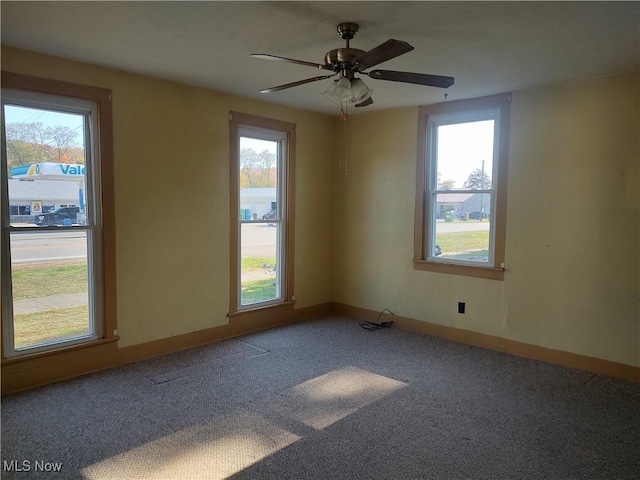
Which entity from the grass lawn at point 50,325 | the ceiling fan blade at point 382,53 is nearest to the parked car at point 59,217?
the grass lawn at point 50,325

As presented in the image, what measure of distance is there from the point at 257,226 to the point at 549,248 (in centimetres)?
291

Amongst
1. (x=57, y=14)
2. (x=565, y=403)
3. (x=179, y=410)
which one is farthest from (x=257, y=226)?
(x=565, y=403)

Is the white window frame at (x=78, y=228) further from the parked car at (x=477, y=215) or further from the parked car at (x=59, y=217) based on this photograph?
the parked car at (x=477, y=215)

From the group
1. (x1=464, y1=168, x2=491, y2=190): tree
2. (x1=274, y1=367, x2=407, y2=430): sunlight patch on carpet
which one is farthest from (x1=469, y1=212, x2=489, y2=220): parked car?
(x1=274, y1=367, x2=407, y2=430): sunlight patch on carpet

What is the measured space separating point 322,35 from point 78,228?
2407mm

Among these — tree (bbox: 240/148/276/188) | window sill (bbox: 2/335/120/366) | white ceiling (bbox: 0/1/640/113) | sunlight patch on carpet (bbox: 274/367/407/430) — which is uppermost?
white ceiling (bbox: 0/1/640/113)

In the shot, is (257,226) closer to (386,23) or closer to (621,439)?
(386,23)

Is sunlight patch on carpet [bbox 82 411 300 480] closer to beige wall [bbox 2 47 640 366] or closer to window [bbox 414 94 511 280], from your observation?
beige wall [bbox 2 47 640 366]

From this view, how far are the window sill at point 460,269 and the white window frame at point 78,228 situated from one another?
10.4 ft

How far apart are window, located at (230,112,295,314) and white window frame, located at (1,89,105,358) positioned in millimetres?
1308

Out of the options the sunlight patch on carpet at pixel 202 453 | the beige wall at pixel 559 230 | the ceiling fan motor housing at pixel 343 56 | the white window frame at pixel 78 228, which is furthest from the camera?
the beige wall at pixel 559 230

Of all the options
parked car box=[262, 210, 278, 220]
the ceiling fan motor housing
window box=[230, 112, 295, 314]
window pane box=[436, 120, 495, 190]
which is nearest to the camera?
the ceiling fan motor housing

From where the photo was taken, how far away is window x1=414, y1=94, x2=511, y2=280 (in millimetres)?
4348

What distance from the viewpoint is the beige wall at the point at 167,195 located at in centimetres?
375
